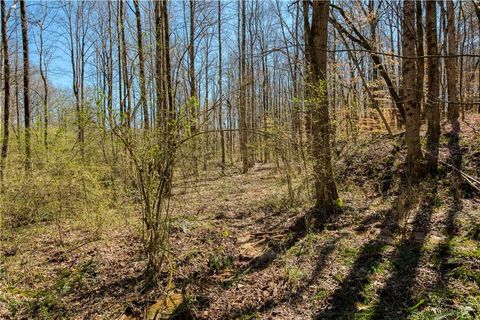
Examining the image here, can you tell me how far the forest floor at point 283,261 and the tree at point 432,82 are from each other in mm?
279

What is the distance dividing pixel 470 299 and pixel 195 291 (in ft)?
8.59

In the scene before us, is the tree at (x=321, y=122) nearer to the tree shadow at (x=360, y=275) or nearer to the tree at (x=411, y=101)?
the tree shadow at (x=360, y=275)

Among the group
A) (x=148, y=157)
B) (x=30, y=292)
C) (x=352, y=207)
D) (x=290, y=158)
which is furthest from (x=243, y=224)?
(x=30, y=292)

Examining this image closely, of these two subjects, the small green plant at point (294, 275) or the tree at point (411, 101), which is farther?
the tree at point (411, 101)

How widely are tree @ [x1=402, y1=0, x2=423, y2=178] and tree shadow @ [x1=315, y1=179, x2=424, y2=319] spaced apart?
1.51 m

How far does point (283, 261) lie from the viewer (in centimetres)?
386

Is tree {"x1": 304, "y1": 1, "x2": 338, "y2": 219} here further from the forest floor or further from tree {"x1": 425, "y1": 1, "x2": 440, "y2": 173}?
tree {"x1": 425, "y1": 1, "x2": 440, "y2": 173}

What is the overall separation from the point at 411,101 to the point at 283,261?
3.97 meters

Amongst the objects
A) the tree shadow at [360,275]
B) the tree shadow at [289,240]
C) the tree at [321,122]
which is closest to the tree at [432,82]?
the tree shadow at [360,275]

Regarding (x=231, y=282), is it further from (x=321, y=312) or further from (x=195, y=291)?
(x=321, y=312)

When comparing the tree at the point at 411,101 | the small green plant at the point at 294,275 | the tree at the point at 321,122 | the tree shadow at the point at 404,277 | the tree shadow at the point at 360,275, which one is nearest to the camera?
the tree shadow at the point at 404,277

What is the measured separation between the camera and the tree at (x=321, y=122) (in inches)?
200

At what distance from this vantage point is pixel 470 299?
8.58ft

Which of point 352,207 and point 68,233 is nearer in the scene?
point 352,207
